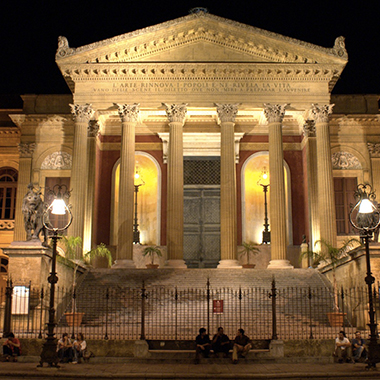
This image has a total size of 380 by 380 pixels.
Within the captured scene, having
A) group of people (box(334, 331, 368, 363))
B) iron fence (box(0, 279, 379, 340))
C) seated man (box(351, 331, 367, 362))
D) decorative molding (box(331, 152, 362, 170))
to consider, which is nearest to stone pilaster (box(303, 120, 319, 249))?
decorative molding (box(331, 152, 362, 170))

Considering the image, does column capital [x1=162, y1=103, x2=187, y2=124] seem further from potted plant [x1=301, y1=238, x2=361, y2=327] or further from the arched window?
the arched window

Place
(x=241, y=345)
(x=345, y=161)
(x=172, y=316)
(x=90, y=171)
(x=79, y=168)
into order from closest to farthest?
(x=241, y=345) → (x=172, y=316) → (x=79, y=168) → (x=90, y=171) → (x=345, y=161)

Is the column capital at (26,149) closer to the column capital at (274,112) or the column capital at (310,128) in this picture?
the column capital at (274,112)

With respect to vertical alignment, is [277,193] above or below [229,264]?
above

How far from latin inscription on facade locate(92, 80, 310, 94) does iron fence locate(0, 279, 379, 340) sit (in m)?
11.4

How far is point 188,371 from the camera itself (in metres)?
14.4

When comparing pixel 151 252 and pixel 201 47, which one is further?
pixel 151 252

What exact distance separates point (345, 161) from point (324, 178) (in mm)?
6183

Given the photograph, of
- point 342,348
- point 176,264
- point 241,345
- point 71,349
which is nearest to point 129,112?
point 176,264

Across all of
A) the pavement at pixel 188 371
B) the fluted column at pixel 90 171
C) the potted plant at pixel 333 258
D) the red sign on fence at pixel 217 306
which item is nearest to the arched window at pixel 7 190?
the fluted column at pixel 90 171

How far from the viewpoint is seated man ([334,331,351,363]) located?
16188mm

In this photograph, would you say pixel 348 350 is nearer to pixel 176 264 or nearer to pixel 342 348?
pixel 342 348

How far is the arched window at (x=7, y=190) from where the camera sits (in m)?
36.6

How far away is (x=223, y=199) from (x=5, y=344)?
590 inches
